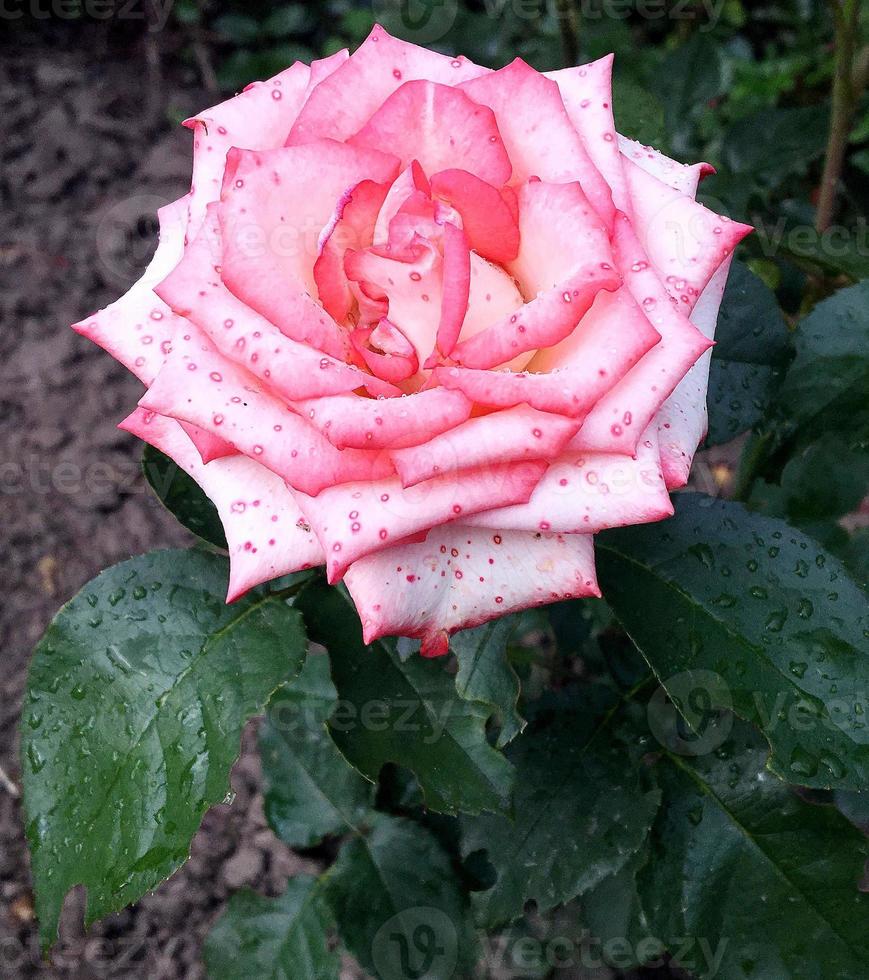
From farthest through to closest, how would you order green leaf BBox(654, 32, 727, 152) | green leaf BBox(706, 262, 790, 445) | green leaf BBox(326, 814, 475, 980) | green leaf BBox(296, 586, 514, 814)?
1. green leaf BBox(654, 32, 727, 152)
2. green leaf BBox(326, 814, 475, 980)
3. green leaf BBox(706, 262, 790, 445)
4. green leaf BBox(296, 586, 514, 814)

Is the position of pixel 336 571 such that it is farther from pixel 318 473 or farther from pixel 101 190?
pixel 101 190

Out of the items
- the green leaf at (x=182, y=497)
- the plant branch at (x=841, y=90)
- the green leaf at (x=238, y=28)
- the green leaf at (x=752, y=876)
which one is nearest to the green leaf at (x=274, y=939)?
the green leaf at (x=752, y=876)

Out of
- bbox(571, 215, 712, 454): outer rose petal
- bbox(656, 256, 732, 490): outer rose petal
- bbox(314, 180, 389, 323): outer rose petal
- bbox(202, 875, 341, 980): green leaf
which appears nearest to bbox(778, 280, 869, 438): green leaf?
bbox(656, 256, 732, 490): outer rose petal

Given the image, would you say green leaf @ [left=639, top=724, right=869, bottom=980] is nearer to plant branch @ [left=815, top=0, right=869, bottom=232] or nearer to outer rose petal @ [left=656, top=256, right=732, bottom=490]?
outer rose petal @ [left=656, top=256, right=732, bottom=490]

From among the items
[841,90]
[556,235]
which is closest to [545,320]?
[556,235]

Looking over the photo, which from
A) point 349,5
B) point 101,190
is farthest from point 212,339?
point 349,5
